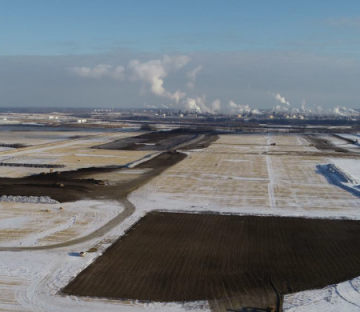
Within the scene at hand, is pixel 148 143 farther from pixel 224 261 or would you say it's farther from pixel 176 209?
pixel 224 261

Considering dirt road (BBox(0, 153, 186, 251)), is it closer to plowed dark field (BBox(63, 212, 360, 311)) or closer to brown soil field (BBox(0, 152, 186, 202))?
brown soil field (BBox(0, 152, 186, 202))

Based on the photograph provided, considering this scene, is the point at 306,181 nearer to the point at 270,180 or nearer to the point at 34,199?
the point at 270,180

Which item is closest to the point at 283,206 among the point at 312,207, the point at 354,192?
the point at 312,207

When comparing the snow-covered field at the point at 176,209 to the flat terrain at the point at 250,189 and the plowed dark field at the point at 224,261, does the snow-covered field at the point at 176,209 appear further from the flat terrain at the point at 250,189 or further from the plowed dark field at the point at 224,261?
the plowed dark field at the point at 224,261

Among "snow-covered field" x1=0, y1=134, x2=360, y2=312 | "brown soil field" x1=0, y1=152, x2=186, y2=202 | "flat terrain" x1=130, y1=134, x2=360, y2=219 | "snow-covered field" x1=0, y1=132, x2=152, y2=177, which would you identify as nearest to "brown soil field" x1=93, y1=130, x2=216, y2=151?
"snow-covered field" x1=0, y1=132, x2=152, y2=177

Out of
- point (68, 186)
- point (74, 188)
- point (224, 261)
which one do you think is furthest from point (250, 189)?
point (224, 261)

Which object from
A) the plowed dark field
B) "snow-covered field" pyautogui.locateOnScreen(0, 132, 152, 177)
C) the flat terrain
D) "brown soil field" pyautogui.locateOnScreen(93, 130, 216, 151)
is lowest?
the plowed dark field
